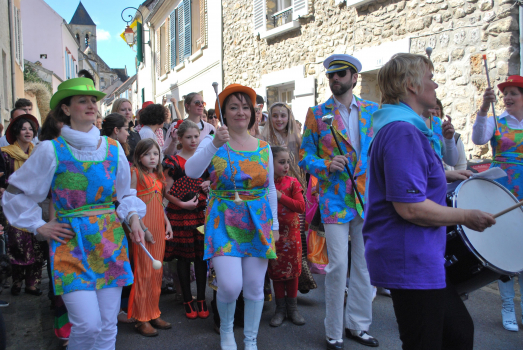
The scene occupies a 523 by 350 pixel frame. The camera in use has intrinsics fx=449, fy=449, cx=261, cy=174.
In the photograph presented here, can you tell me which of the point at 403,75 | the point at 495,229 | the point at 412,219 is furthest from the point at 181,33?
the point at 412,219

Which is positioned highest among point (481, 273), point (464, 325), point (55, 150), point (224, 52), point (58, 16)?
point (58, 16)

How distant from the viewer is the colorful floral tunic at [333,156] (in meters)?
3.39

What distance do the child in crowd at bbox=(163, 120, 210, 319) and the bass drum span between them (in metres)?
2.52

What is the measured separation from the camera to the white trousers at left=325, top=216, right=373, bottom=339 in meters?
3.36

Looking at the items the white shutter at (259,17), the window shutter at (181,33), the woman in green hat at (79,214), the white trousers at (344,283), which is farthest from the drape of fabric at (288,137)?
the window shutter at (181,33)

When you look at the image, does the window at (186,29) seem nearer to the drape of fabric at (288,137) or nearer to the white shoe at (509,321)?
the drape of fabric at (288,137)

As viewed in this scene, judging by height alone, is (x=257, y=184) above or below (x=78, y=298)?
above

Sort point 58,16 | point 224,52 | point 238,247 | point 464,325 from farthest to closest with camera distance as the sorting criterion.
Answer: point 58,16
point 224,52
point 238,247
point 464,325

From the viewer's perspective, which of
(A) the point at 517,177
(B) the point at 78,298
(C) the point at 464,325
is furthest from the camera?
(A) the point at 517,177

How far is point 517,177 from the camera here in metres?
4.03

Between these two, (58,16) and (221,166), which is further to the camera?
(58,16)

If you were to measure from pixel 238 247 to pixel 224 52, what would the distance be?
36.0 feet

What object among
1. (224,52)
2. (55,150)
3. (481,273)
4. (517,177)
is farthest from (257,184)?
(224,52)

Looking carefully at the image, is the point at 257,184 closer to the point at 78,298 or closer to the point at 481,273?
the point at 78,298
